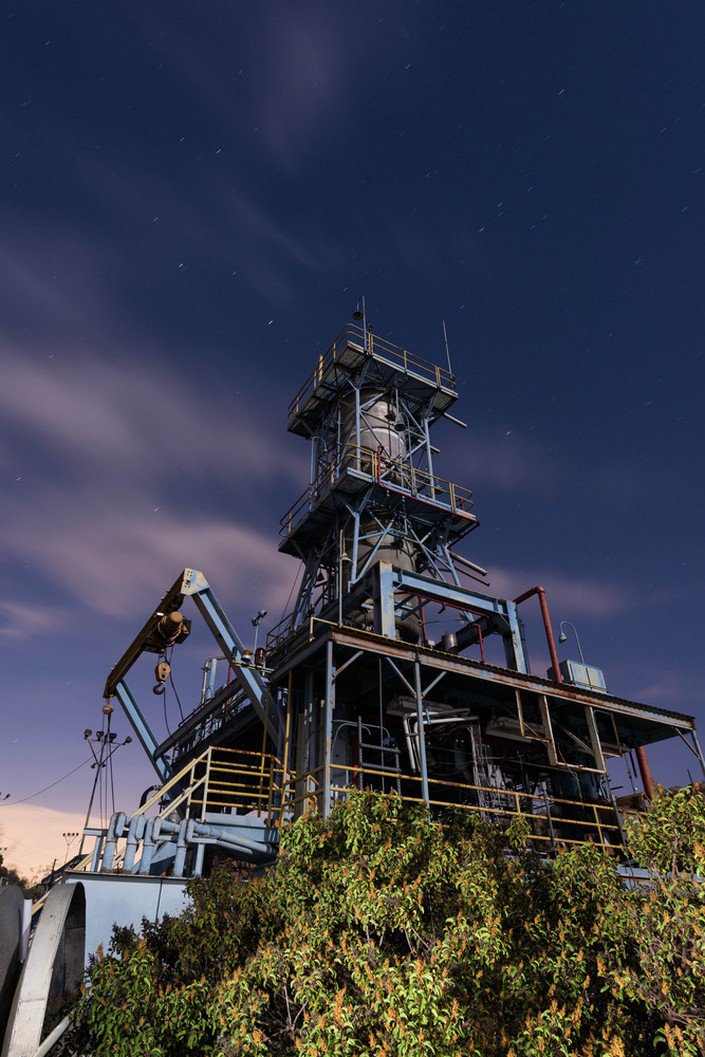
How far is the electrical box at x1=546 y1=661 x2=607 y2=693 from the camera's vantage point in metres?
22.9

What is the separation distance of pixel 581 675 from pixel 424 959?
17799mm

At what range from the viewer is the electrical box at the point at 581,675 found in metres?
22.9

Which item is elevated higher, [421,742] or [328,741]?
[421,742]

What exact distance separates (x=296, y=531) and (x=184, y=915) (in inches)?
694

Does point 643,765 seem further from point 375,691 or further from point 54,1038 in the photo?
point 54,1038

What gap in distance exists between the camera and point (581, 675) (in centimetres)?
2331

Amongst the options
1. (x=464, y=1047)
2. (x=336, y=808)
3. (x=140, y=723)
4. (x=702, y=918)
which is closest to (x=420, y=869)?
(x=336, y=808)

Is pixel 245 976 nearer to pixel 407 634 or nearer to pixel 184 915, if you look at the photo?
pixel 184 915

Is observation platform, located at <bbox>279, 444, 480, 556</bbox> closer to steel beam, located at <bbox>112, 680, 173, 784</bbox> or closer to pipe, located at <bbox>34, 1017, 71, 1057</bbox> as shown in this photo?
steel beam, located at <bbox>112, 680, 173, 784</bbox>

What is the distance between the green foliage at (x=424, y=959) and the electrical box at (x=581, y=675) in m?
14.4

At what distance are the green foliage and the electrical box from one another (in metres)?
14.4

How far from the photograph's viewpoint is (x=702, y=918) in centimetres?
645

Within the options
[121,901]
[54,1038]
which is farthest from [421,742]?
[54,1038]

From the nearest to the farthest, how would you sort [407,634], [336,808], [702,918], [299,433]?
[702,918], [336,808], [407,634], [299,433]
